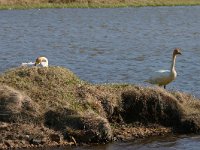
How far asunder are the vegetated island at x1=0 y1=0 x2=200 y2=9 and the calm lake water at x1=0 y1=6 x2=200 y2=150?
2843 millimetres

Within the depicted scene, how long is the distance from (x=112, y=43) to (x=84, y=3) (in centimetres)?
3362

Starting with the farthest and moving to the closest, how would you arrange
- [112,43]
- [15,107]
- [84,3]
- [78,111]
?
[84,3] < [112,43] < [78,111] < [15,107]

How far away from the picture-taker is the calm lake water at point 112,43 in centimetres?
2070

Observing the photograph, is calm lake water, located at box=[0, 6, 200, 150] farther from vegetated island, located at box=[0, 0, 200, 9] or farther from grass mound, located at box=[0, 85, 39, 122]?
vegetated island, located at box=[0, 0, 200, 9]

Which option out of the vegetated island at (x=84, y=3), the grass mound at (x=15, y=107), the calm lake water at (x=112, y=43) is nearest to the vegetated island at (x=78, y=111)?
the grass mound at (x=15, y=107)

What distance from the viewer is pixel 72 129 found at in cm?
1269

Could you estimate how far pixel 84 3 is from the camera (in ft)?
219

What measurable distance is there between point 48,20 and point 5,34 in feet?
41.5

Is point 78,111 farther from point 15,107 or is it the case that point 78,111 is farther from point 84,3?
point 84,3

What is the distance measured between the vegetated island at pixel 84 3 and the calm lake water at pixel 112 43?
9.33 ft

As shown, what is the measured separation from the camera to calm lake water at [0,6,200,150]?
67.9 ft

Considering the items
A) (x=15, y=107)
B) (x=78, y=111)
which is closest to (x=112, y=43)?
(x=78, y=111)

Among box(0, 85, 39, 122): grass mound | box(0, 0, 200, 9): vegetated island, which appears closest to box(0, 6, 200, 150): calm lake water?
box(0, 85, 39, 122): grass mound

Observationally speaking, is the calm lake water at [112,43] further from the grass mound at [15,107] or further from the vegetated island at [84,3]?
the vegetated island at [84,3]
